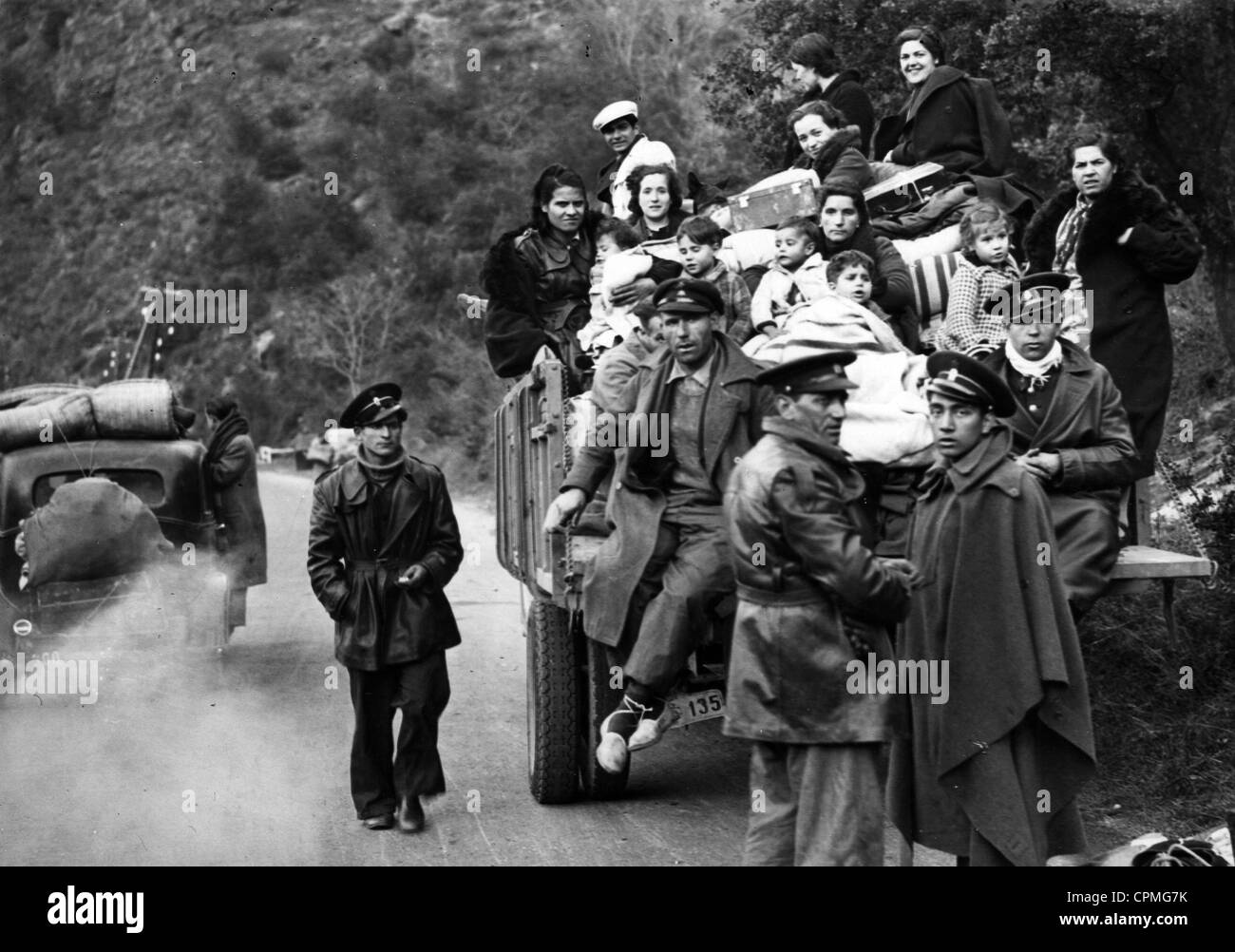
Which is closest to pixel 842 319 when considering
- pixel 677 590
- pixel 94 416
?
pixel 677 590

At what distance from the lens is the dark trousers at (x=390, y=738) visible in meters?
7.21

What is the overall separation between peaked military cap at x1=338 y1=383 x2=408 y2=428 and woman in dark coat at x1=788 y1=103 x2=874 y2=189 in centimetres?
264

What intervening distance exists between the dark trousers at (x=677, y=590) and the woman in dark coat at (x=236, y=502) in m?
6.53

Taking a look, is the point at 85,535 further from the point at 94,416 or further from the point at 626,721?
the point at 626,721

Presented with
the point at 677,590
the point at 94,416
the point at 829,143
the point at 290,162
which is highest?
the point at 829,143

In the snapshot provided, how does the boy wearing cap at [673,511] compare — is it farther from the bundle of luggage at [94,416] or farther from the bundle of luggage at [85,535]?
the bundle of luggage at [94,416]

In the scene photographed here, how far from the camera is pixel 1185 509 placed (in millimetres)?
9156

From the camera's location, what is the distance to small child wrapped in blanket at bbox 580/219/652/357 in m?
7.52

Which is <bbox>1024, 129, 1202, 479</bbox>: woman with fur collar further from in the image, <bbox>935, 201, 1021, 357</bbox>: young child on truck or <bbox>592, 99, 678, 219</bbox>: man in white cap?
<bbox>592, 99, 678, 219</bbox>: man in white cap

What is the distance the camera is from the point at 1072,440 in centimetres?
635

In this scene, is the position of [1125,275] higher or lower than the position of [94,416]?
higher

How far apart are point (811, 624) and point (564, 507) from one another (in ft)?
5.63
